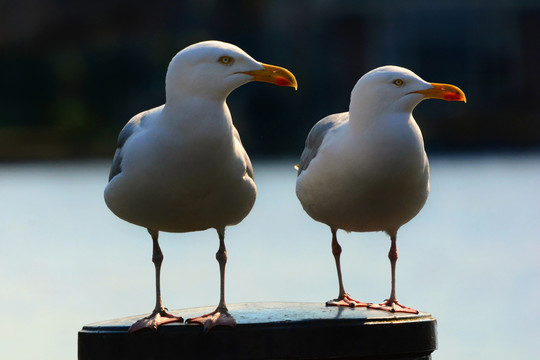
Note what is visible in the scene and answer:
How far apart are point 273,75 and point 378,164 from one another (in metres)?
0.56

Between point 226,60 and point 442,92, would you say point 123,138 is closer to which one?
point 226,60

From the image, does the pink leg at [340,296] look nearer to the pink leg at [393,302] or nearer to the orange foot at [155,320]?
the pink leg at [393,302]

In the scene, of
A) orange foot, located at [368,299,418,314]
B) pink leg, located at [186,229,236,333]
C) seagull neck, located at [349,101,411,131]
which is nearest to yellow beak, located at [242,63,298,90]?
seagull neck, located at [349,101,411,131]

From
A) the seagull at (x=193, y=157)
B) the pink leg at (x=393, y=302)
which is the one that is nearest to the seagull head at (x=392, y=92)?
the seagull at (x=193, y=157)

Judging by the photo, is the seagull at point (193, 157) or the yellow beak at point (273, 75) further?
the yellow beak at point (273, 75)

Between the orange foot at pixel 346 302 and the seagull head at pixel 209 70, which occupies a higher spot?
the seagull head at pixel 209 70

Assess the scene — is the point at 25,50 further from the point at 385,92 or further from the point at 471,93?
the point at 385,92

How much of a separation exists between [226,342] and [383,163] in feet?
3.44

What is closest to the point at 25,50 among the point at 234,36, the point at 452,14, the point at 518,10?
the point at 234,36

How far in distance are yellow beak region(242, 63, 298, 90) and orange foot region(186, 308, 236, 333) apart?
0.87 metres

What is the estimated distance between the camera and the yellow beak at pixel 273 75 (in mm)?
3900

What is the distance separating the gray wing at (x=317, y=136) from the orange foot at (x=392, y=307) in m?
0.74

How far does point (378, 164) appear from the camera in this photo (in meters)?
4.13

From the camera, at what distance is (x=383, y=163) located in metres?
4.13
